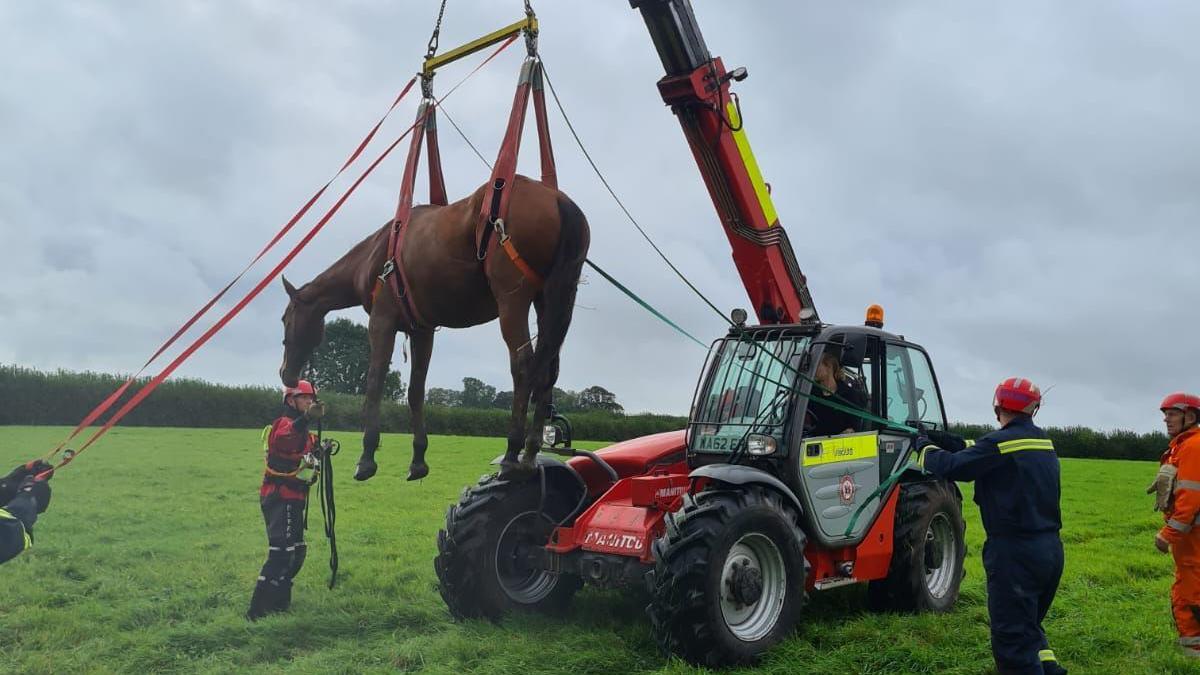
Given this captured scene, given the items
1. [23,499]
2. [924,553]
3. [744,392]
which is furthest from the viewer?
[924,553]

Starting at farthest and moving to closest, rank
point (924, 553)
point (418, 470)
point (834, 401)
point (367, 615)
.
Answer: point (924, 553)
point (367, 615)
point (834, 401)
point (418, 470)

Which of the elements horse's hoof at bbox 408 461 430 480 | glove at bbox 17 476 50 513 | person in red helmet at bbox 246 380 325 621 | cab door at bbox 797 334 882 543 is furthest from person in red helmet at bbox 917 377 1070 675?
glove at bbox 17 476 50 513

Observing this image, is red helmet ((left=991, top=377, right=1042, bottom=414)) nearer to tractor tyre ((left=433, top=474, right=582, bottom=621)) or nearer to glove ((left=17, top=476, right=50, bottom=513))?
tractor tyre ((left=433, top=474, right=582, bottom=621))

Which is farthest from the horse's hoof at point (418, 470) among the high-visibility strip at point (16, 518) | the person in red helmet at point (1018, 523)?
the person in red helmet at point (1018, 523)

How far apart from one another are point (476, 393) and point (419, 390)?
200 cm

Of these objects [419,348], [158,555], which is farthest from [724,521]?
[158,555]

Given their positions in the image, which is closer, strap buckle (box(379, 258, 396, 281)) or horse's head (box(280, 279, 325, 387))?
strap buckle (box(379, 258, 396, 281))

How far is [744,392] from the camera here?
22.2 ft

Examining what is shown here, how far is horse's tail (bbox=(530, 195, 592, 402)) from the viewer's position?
4633 millimetres

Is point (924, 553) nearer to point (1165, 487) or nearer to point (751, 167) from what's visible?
point (1165, 487)

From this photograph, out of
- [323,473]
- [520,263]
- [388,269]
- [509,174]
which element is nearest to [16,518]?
[323,473]

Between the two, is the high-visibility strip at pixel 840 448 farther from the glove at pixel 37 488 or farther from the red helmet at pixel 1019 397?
the glove at pixel 37 488

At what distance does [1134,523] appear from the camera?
1377 centimetres

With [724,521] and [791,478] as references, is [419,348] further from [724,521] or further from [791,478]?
[791,478]
